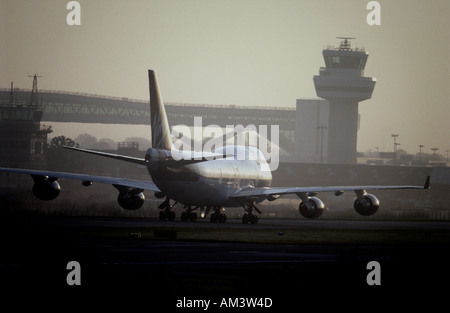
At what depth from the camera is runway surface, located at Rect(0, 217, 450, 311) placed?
74.1 feet

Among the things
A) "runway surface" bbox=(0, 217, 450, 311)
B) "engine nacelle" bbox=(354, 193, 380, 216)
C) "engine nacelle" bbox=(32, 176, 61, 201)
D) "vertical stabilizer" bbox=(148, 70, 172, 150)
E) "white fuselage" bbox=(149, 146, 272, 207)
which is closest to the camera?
"runway surface" bbox=(0, 217, 450, 311)

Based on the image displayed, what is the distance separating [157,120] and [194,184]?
20.1 feet

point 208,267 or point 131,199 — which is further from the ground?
point 131,199

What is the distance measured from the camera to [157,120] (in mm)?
55938

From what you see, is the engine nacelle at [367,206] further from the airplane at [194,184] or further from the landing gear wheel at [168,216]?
the landing gear wheel at [168,216]

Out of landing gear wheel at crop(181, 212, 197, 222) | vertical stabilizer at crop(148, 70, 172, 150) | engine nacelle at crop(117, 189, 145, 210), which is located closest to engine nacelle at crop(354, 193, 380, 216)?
landing gear wheel at crop(181, 212, 197, 222)

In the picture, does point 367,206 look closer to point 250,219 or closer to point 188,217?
point 250,219

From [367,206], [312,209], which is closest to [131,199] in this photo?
[312,209]

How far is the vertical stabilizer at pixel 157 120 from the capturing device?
55.5 m

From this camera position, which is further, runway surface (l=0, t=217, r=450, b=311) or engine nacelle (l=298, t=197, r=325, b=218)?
engine nacelle (l=298, t=197, r=325, b=218)

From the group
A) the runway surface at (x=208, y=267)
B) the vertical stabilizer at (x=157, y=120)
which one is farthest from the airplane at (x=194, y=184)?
the runway surface at (x=208, y=267)

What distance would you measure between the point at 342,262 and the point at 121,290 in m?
8.47

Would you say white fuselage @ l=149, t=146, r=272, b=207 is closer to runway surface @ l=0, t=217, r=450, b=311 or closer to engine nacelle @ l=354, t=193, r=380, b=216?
engine nacelle @ l=354, t=193, r=380, b=216
